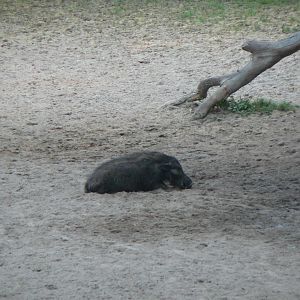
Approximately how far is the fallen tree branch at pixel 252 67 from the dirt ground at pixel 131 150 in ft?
0.61

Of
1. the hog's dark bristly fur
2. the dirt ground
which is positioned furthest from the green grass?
the hog's dark bristly fur

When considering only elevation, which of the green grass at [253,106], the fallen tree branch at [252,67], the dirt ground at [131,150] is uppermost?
the fallen tree branch at [252,67]

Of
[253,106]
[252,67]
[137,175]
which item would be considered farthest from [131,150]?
[253,106]

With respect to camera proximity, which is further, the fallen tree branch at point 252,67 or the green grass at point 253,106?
the green grass at point 253,106

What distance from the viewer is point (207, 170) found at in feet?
28.6

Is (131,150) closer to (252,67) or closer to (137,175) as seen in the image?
(137,175)

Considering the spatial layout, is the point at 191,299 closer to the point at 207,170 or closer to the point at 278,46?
the point at 207,170

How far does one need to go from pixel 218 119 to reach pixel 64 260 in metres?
4.69

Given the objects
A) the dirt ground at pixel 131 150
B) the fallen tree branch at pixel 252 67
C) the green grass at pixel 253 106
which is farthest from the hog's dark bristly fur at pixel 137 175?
the green grass at pixel 253 106

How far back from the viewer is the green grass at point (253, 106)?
1086 cm

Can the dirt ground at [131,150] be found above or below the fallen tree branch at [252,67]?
below

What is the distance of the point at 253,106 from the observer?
11.0 metres

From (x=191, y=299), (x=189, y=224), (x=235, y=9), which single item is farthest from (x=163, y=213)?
(x=235, y=9)

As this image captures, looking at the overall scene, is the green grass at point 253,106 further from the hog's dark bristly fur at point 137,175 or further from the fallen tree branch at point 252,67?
the hog's dark bristly fur at point 137,175
